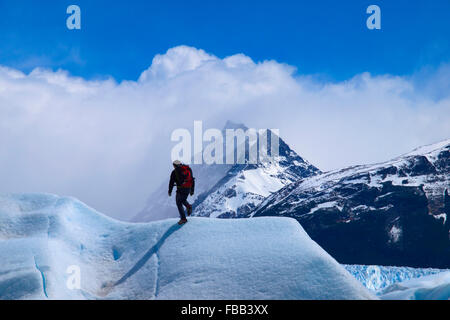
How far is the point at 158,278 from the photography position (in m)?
15.1

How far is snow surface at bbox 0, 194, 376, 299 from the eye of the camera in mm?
13758

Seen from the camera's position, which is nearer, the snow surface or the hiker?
the snow surface

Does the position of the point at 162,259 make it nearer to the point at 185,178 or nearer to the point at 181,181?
the point at 181,181

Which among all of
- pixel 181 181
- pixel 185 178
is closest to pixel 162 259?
pixel 181 181

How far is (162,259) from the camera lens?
16156mm

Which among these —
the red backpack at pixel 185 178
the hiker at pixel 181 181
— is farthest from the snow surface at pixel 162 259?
the red backpack at pixel 185 178

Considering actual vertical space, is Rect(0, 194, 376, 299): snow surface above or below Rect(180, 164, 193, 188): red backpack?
below

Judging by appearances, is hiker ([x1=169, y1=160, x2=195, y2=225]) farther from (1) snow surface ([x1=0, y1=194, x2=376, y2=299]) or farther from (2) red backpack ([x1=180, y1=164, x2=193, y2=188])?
(1) snow surface ([x1=0, y1=194, x2=376, y2=299])

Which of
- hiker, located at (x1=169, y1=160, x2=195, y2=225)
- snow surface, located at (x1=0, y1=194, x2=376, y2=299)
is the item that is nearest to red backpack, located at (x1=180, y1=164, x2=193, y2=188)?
hiker, located at (x1=169, y1=160, x2=195, y2=225)

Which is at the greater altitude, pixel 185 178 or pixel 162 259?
pixel 185 178

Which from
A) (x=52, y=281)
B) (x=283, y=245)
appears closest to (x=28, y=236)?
(x=52, y=281)

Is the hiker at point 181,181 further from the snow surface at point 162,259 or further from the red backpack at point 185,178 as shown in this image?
the snow surface at point 162,259

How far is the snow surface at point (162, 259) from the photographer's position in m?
13.8
